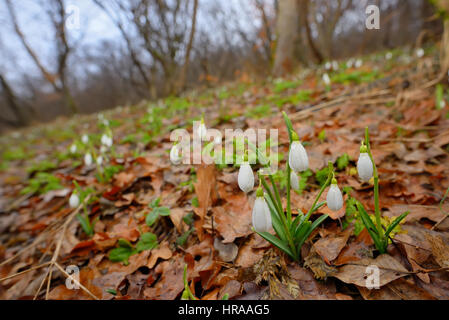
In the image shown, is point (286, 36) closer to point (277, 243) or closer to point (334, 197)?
point (334, 197)

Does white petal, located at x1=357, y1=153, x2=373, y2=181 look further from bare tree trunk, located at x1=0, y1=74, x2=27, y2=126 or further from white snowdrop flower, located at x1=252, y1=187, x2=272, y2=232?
bare tree trunk, located at x1=0, y1=74, x2=27, y2=126

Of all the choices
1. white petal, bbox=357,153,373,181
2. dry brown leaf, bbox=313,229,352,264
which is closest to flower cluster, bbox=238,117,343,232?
white petal, bbox=357,153,373,181

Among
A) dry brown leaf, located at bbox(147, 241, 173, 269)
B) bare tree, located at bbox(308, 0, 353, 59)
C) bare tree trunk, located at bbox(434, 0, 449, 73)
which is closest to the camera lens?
dry brown leaf, located at bbox(147, 241, 173, 269)

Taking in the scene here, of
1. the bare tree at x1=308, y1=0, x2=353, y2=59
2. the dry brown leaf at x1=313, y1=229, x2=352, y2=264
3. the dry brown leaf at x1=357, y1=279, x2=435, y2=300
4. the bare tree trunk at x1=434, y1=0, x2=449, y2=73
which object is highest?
the bare tree at x1=308, y1=0, x2=353, y2=59

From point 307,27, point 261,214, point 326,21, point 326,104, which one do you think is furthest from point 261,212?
point 326,21

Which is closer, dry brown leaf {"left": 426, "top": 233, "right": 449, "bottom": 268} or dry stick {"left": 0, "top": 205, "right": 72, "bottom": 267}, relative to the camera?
dry brown leaf {"left": 426, "top": 233, "right": 449, "bottom": 268}

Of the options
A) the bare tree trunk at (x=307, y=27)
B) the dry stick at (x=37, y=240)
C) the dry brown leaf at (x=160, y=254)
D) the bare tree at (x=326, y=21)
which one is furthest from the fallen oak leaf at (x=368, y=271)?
the bare tree at (x=326, y=21)

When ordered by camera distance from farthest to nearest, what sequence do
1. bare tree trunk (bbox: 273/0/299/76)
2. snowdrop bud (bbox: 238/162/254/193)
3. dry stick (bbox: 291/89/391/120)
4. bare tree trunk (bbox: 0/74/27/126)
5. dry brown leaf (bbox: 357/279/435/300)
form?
bare tree trunk (bbox: 0/74/27/126)
bare tree trunk (bbox: 273/0/299/76)
dry stick (bbox: 291/89/391/120)
snowdrop bud (bbox: 238/162/254/193)
dry brown leaf (bbox: 357/279/435/300)

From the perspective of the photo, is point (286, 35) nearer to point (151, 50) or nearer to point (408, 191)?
point (151, 50)
